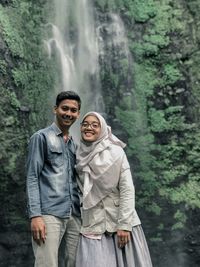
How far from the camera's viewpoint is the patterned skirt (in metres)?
3.06

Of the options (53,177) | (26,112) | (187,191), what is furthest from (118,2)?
(53,177)

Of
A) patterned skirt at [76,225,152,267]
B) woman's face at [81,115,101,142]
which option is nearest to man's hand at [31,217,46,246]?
patterned skirt at [76,225,152,267]

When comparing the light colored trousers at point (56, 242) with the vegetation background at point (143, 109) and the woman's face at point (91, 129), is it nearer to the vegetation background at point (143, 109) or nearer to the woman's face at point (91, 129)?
the woman's face at point (91, 129)

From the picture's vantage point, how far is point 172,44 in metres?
8.03

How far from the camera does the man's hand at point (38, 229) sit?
10.0 ft

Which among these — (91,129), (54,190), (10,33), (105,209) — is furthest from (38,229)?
(10,33)

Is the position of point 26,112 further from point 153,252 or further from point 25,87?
point 153,252

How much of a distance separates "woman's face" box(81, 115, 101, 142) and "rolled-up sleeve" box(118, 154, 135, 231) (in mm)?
308

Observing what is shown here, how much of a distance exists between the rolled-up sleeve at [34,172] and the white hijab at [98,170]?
1.03ft

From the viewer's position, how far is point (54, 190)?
126 inches

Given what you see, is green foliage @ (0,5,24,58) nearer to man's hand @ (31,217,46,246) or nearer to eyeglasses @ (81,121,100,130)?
eyeglasses @ (81,121,100,130)

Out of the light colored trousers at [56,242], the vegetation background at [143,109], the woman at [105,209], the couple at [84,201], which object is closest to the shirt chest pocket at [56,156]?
the couple at [84,201]

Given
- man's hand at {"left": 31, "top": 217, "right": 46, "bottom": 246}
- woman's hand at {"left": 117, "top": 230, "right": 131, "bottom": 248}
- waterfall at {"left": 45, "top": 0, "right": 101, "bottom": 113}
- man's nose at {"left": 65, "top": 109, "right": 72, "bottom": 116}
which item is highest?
waterfall at {"left": 45, "top": 0, "right": 101, "bottom": 113}

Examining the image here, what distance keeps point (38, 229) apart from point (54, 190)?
0.32 m
